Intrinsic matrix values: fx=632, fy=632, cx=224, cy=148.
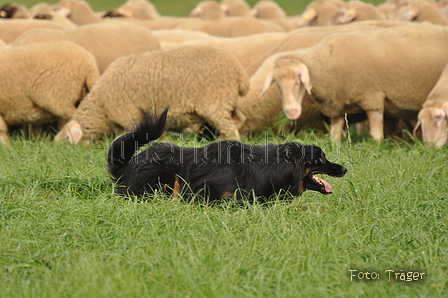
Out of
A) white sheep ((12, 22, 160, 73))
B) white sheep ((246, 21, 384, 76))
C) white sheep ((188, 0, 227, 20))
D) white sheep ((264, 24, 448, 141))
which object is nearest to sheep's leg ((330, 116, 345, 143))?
white sheep ((264, 24, 448, 141))

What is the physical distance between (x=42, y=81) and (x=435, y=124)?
398 cm

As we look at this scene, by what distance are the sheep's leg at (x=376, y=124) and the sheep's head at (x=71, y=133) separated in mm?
3015

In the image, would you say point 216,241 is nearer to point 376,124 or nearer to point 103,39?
point 376,124

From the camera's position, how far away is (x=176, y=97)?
6.21 metres

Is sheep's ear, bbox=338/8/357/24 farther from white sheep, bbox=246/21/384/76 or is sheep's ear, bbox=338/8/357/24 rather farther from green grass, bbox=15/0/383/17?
green grass, bbox=15/0/383/17

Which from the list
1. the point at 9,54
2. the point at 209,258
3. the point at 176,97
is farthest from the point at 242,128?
the point at 209,258

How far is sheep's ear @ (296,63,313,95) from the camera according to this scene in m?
6.71

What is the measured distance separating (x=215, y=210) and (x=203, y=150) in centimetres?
43

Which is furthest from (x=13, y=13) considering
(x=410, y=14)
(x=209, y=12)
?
(x=410, y=14)

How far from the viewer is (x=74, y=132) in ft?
20.7

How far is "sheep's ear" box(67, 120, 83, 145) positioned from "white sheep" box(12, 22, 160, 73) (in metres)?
1.53

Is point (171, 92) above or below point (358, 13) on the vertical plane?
above

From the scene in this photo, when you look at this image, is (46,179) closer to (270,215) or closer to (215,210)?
(215,210)

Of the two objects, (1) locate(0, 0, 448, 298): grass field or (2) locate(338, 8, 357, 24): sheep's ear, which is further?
(2) locate(338, 8, 357, 24): sheep's ear
